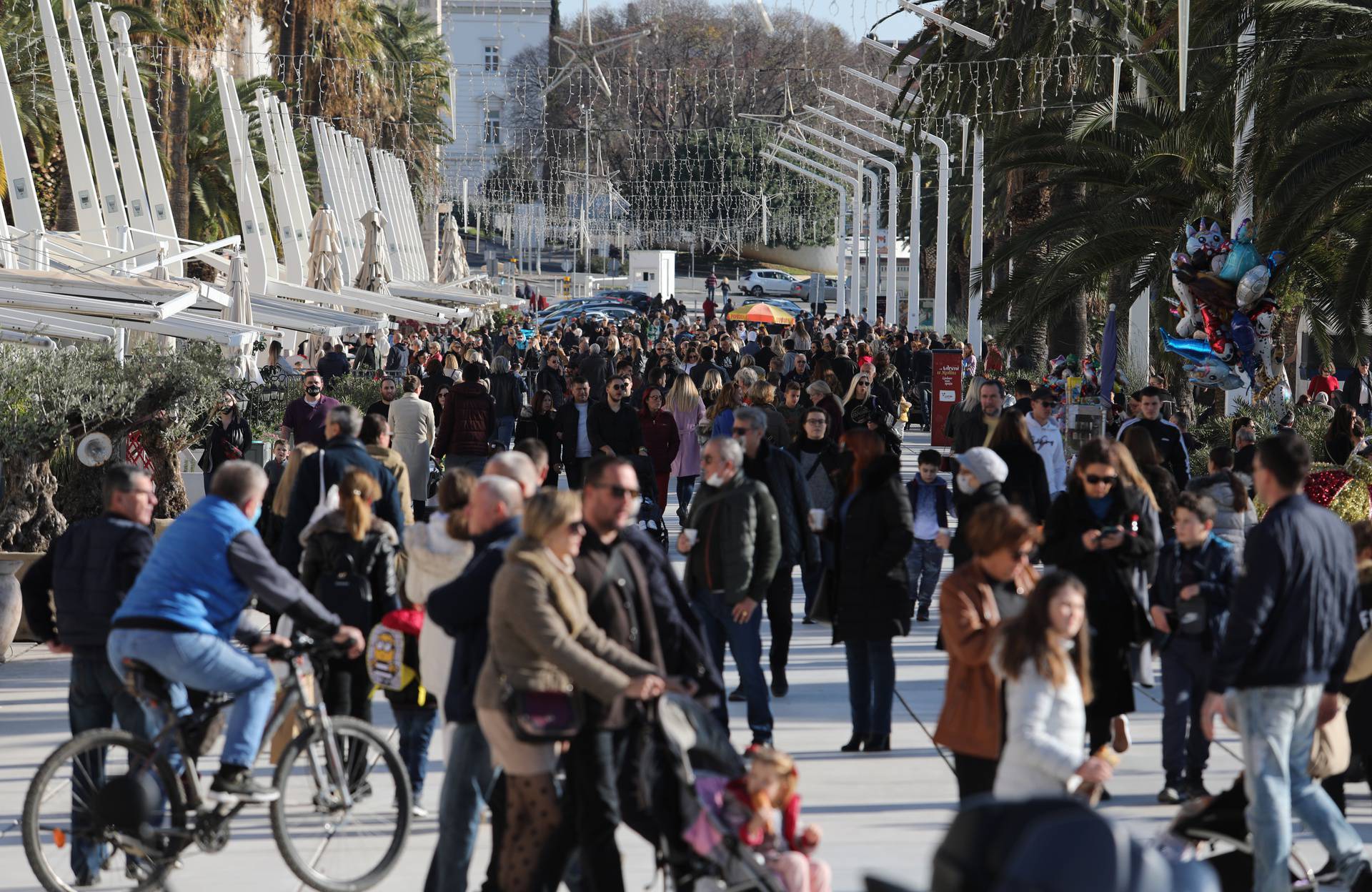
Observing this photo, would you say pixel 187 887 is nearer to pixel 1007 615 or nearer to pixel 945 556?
pixel 1007 615

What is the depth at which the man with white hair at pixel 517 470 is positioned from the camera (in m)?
6.37

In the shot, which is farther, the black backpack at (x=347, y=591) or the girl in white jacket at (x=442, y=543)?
the black backpack at (x=347, y=591)

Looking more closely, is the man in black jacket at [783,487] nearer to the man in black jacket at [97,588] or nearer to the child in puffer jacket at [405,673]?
the child in puffer jacket at [405,673]

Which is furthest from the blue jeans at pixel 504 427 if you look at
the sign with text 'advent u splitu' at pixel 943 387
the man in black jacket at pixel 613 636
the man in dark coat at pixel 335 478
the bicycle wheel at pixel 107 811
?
the man in black jacket at pixel 613 636

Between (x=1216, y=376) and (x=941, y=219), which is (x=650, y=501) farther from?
(x=941, y=219)

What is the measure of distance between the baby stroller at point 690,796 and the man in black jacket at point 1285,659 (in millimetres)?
1626

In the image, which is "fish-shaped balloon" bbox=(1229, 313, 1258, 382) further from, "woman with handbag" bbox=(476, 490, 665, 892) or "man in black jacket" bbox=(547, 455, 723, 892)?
"woman with handbag" bbox=(476, 490, 665, 892)

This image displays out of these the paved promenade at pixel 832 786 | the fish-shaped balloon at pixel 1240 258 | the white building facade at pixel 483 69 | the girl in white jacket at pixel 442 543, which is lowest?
the paved promenade at pixel 832 786

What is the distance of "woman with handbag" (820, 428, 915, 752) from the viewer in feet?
27.1

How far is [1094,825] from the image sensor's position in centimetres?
245

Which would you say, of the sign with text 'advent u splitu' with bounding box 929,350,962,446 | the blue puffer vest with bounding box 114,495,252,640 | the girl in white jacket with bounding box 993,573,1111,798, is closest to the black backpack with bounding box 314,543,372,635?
the blue puffer vest with bounding box 114,495,252,640

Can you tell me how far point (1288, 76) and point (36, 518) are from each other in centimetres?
1121

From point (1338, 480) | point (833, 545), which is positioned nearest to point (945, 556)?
point (1338, 480)

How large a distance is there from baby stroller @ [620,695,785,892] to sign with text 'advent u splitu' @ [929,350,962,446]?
1888cm
